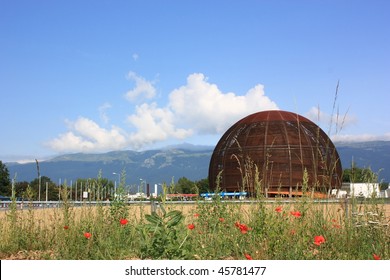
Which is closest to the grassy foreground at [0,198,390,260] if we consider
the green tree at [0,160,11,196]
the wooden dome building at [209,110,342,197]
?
the wooden dome building at [209,110,342,197]

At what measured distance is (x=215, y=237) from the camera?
724cm

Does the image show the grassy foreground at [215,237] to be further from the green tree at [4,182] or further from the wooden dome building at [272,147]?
the green tree at [4,182]

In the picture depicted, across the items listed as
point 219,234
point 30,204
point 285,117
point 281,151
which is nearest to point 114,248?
point 219,234

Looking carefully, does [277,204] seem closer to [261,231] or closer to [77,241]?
[261,231]

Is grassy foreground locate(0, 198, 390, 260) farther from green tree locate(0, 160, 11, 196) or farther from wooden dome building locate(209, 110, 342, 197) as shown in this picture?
green tree locate(0, 160, 11, 196)

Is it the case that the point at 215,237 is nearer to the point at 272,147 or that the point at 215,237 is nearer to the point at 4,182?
the point at 272,147

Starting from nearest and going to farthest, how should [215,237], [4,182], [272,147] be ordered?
[215,237] → [272,147] → [4,182]

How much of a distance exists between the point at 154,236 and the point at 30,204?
3.40 meters

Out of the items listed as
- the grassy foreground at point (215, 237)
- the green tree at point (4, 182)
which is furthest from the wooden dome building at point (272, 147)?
the grassy foreground at point (215, 237)

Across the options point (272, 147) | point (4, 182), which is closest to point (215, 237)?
point (272, 147)

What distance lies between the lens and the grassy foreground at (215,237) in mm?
5574

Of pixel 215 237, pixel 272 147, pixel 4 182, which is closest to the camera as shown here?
pixel 215 237

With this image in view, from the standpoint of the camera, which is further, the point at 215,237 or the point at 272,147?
the point at 272,147

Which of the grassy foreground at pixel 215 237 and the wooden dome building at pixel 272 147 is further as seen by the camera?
the wooden dome building at pixel 272 147
